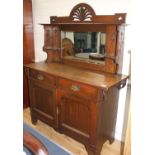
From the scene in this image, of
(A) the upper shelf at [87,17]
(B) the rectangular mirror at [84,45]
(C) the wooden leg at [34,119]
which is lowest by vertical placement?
(C) the wooden leg at [34,119]

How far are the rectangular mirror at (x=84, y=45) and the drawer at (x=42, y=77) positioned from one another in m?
0.47

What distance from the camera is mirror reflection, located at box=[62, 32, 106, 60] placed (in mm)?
1861

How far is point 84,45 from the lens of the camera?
6.55ft

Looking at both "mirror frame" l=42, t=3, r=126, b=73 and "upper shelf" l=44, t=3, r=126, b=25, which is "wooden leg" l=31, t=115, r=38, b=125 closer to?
"mirror frame" l=42, t=3, r=126, b=73

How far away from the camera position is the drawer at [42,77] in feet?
6.06

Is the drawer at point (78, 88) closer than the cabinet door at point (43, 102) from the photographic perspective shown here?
Yes

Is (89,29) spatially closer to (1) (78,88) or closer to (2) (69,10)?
(2) (69,10)

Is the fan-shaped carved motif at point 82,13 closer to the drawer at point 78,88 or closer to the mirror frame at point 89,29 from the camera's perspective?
the mirror frame at point 89,29

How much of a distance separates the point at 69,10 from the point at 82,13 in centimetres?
24

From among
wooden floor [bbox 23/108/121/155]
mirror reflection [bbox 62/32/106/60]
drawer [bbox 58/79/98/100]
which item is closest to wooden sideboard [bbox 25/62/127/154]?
drawer [bbox 58/79/98/100]

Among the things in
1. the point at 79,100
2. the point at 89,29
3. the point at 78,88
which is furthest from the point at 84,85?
the point at 89,29

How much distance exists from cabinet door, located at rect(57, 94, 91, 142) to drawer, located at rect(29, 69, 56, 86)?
21 cm

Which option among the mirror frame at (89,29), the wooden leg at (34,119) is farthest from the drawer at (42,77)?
the wooden leg at (34,119)
